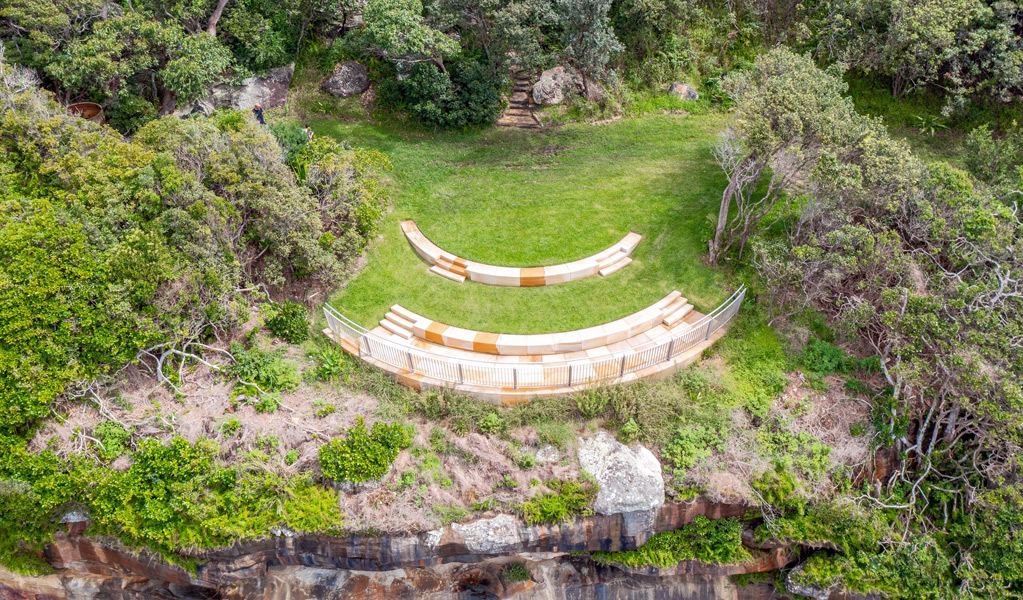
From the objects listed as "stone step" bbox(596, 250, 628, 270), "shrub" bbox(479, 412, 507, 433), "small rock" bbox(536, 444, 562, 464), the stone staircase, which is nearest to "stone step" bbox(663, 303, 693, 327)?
"stone step" bbox(596, 250, 628, 270)

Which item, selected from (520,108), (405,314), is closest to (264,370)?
(405,314)

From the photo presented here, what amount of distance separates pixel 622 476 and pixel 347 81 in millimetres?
25434

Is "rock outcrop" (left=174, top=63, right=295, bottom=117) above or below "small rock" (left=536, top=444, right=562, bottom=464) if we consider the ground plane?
above

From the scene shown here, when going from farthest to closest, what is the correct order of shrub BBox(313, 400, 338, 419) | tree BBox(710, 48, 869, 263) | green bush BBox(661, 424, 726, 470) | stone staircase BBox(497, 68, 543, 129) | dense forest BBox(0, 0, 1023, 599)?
stone staircase BBox(497, 68, 543, 129) < tree BBox(710, 48, 869, 263) < shrub BBox(313, 400, 338, 419) < green bush BBox(661, 424, 726, 470) < dense forest BBox(0, 0, 1023, 599)

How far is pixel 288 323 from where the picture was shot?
2553cm

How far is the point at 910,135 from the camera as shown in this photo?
33031 mm

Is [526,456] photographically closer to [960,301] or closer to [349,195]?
[349,195]

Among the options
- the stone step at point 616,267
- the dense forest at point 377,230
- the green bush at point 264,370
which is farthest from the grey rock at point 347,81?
the stone step at point 616,267

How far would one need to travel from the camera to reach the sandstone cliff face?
22.4 meters

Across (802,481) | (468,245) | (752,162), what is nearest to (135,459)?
(468,245)

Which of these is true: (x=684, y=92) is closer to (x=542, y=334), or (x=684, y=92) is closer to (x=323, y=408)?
(x=542, y=334)

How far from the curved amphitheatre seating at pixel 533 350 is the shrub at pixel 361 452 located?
262cm

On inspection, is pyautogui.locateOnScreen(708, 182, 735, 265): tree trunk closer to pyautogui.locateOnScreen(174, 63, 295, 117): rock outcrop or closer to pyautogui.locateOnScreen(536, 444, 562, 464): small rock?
pyautogui.locateOnScreen(536, 444, 562, 464): small rock

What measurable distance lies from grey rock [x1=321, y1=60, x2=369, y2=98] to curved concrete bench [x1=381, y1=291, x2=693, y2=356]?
14945mm
